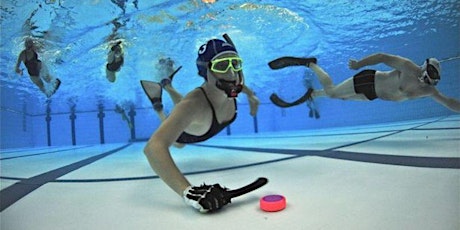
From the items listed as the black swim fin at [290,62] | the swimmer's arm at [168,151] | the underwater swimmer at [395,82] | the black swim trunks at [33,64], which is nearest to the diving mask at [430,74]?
the underwater swimmer at [395,82]

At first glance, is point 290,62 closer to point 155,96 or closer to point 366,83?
point 366,83

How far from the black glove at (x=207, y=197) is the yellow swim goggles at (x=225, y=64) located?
113 cm

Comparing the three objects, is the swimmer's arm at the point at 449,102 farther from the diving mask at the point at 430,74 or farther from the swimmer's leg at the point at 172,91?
the swimmer's leg at the point at 172,91

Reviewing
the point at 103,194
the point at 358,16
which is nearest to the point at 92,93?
the point at 358,16

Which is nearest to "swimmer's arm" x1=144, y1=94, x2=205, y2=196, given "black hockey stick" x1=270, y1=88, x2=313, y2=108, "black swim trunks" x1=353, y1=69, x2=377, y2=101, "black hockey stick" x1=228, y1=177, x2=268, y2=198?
"black hockey stick" x1=228, y1=177, x2=268, y2=198

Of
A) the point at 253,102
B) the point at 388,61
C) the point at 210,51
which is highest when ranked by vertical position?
the point at 388,61

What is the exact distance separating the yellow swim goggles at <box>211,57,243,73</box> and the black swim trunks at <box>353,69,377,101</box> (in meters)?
3.10

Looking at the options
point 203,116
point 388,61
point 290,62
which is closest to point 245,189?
point 203,116

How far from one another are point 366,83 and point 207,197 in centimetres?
406

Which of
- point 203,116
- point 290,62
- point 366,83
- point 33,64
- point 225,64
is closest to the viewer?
point 225,64

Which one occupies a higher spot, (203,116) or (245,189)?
(203,116)

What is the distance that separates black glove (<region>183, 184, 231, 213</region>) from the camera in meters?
1.38

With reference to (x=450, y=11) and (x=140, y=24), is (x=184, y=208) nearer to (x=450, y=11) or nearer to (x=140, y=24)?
(x=140, y=24)

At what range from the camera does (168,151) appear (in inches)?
67.6
